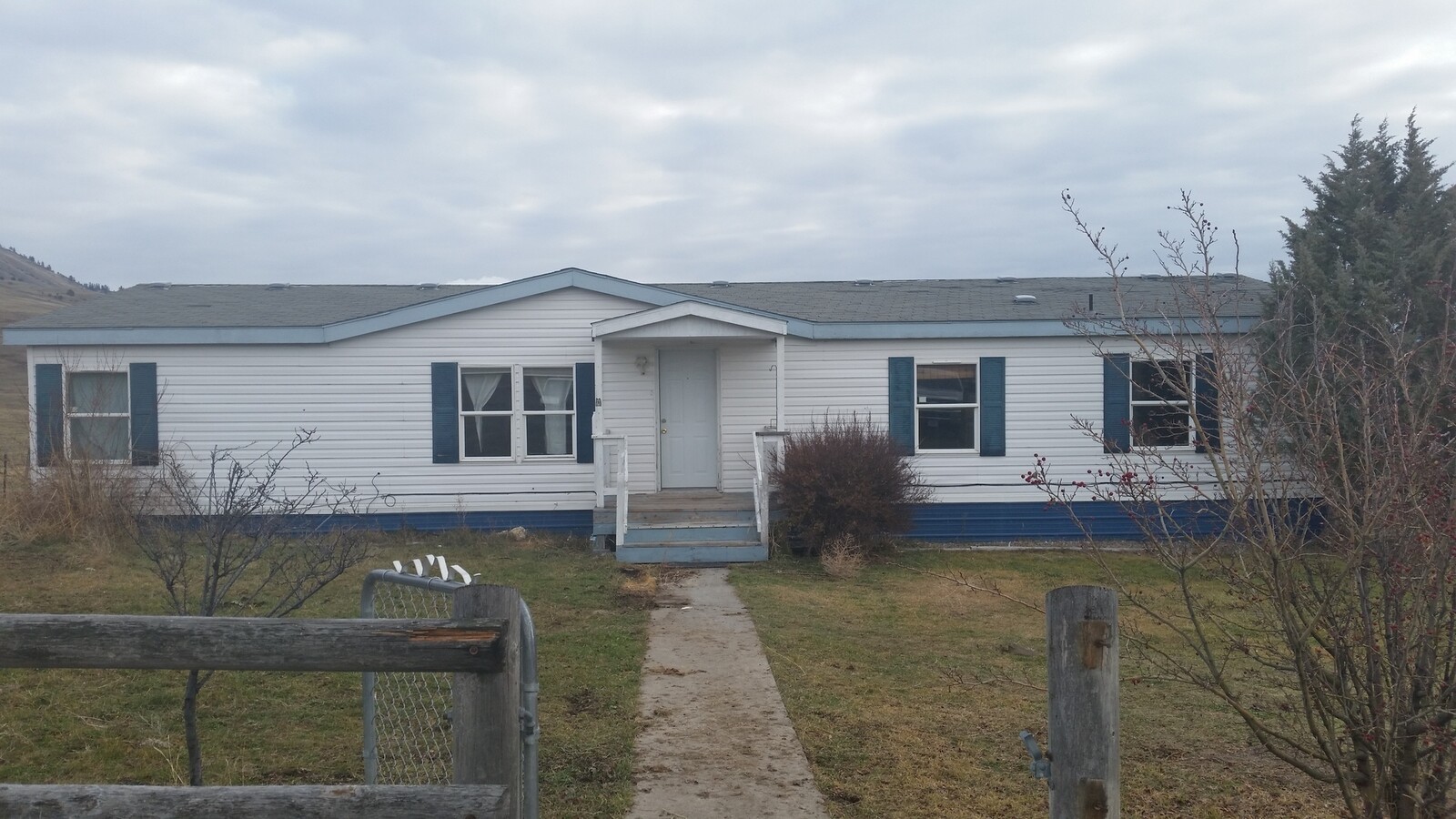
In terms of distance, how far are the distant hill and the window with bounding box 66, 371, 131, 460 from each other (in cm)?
92

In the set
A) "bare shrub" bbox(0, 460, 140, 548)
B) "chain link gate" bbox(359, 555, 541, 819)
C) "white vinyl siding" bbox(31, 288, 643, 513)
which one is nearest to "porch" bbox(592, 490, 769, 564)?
"white vinyl siding" bbox(31, 288, 643, 513)

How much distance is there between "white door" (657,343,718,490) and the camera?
→ 15805 mm

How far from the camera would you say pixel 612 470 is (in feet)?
49.5

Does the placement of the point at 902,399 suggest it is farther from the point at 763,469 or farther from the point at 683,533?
the point at 683,533

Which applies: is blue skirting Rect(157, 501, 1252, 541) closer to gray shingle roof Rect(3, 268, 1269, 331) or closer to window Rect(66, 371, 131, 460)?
gray shingle roof Rect(3, 268, 1269, 331)

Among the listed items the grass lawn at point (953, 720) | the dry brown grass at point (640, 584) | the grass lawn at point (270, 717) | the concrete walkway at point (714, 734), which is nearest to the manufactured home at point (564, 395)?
the dry brown grass at point (640, 584)

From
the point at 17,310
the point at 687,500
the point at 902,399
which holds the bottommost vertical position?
the point at 687,500

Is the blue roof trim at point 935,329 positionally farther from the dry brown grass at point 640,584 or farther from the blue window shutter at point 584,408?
the dry brown grass at point 640,584

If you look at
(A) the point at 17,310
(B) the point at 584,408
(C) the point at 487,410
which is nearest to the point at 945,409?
(B) the point at 584,408

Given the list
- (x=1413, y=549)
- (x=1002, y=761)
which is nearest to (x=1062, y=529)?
(x=1002, y=761)

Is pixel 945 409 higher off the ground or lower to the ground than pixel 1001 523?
higher

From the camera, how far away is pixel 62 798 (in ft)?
9.09

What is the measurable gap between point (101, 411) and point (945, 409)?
37.4 ft

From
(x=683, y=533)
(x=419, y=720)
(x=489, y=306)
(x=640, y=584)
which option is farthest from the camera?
(x=489, y=306)
